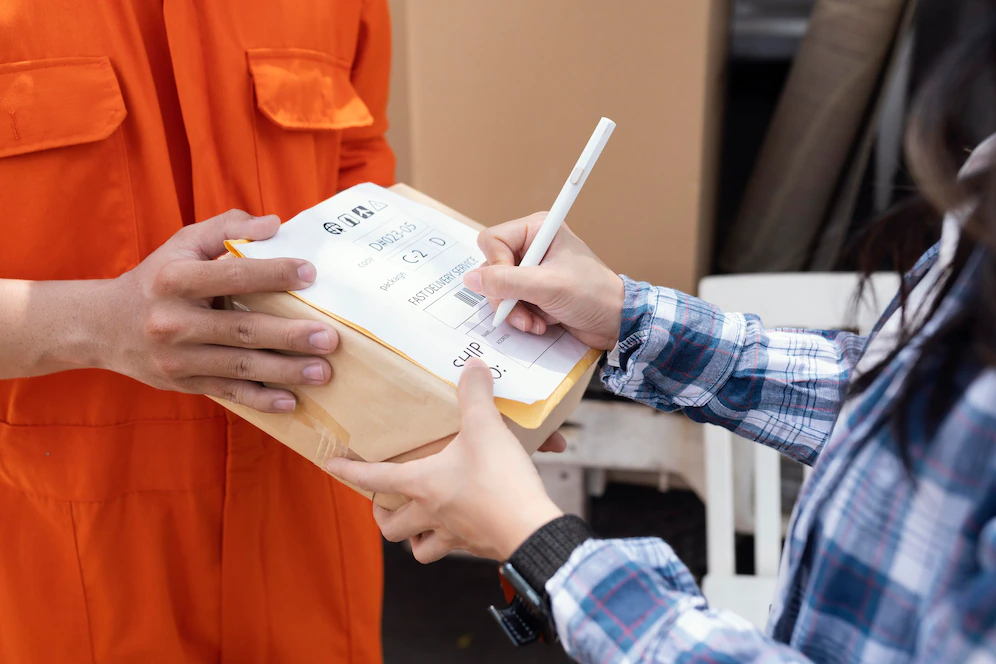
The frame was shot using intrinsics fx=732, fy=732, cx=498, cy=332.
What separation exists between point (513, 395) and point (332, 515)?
41 centimetres

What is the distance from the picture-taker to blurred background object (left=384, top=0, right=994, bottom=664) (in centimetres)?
130

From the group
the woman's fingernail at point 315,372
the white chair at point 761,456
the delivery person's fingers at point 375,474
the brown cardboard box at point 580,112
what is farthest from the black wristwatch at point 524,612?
the brown cardboard box at point 580,112

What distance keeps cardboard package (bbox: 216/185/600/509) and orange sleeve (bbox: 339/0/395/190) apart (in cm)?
40

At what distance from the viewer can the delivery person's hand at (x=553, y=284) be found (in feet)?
2.15

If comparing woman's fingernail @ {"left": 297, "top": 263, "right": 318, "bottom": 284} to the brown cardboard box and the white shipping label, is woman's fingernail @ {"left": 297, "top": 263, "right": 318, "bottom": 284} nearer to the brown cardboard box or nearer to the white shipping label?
the white shipping label

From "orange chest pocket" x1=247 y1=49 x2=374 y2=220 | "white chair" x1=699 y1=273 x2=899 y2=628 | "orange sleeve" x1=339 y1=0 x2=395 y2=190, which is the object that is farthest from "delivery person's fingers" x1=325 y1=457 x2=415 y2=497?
"white chair" x1=699 y1=273 x2=899 y2=628

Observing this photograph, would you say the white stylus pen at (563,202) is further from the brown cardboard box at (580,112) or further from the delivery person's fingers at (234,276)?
the brown cardboard box at (580,112)

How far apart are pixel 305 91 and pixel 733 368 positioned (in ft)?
1.82

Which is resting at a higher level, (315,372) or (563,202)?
(563,202)

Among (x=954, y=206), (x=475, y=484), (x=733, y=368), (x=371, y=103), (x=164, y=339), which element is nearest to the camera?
(x=954, y=206)

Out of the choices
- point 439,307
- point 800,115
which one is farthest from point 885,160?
point 439,307

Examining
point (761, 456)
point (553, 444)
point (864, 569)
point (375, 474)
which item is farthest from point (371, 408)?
point (761, 456)

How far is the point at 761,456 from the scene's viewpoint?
1.25 m

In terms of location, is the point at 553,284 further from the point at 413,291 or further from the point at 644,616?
the point at 644,616
